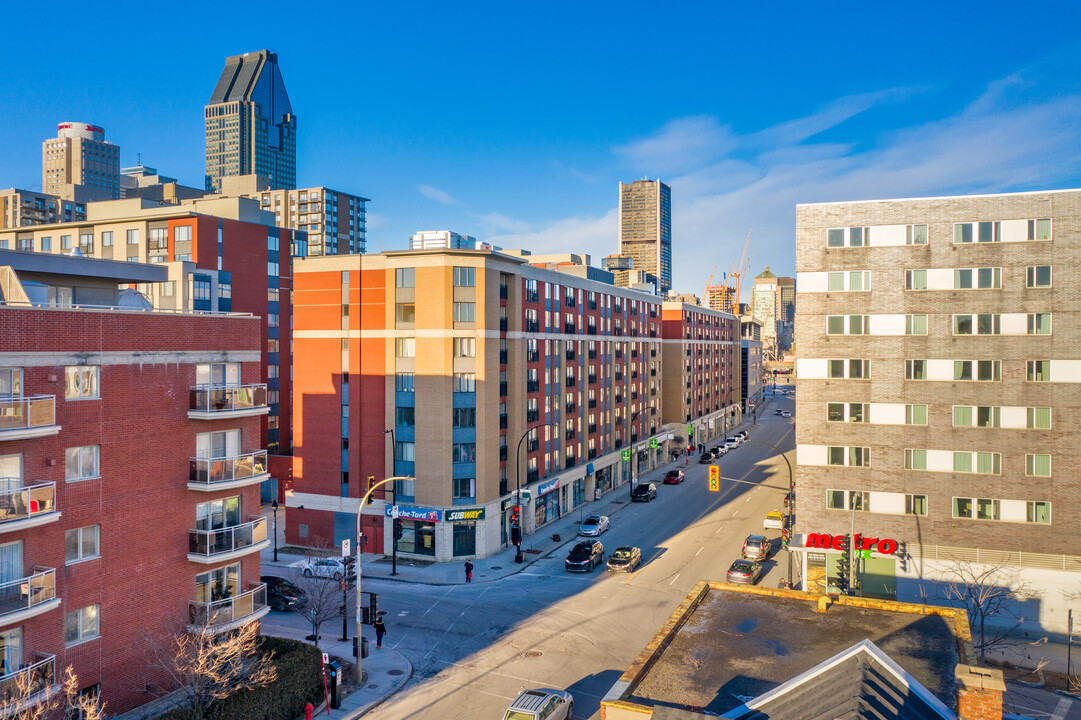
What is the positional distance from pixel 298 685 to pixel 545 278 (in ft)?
133

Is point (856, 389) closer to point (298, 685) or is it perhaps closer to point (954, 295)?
point (954, 295)

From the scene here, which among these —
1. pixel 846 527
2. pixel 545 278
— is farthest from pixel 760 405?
pixel 846 527

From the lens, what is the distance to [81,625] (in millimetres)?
23906

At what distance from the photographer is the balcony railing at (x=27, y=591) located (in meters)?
21.2

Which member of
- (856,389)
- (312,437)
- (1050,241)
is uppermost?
(1050,241)

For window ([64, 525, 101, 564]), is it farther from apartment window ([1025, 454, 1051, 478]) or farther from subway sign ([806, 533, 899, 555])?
apartment window ([1025, 454, 1051, 478])

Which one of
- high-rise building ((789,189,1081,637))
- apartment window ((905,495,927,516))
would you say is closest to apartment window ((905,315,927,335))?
high-rise building ((789,189,1081,637))

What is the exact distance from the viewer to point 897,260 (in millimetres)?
41844

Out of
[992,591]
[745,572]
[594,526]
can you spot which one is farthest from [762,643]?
[594,526]

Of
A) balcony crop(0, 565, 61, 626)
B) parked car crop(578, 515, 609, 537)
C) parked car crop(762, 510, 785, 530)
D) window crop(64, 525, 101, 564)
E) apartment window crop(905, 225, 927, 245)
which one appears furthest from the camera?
parked car crop(762, 510, 785, 530)

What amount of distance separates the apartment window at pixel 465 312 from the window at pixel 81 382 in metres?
27.9

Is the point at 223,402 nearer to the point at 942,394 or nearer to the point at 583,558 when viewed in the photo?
the point at 583,558

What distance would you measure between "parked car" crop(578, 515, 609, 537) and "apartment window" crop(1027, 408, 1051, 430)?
29.4 meters

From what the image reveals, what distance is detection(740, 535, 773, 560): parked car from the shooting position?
49281mm
